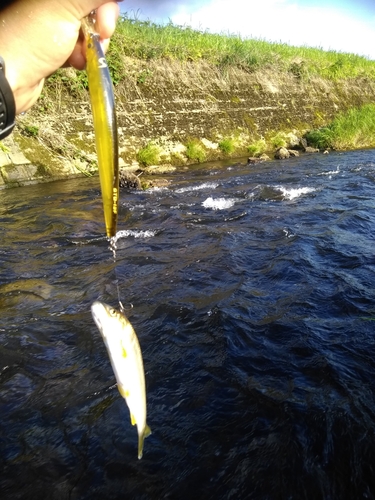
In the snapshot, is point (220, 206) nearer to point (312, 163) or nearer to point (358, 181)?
point (358, 181)

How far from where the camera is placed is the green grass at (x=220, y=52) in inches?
614

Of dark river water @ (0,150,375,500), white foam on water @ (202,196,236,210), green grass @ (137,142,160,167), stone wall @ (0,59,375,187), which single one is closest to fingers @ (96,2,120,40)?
dark river water @ (0,150,375,500)

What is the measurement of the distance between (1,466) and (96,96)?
2.51 meters

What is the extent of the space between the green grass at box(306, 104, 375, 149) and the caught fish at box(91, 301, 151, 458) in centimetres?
1681

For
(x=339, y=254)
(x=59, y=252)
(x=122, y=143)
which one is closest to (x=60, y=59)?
(x=59, y=252)

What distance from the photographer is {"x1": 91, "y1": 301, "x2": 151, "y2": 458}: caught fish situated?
2.18 meters

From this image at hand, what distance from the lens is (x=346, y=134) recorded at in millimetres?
17125

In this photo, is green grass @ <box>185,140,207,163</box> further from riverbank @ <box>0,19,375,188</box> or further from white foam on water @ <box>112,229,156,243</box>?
white foam on water @ <box>112,229,156,243</box>

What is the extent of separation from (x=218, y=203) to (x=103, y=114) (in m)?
7.53

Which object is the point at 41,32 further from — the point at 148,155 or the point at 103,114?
the point at 148,155

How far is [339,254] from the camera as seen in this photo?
594cm

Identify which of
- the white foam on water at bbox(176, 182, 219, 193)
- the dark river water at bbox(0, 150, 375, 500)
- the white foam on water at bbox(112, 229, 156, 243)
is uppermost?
the dark river water at bbox(0, 150, 375, 500)

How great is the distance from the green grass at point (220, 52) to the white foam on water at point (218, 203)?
7.57 meters

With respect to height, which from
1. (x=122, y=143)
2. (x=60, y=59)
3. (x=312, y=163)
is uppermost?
(x=60, y=59)
